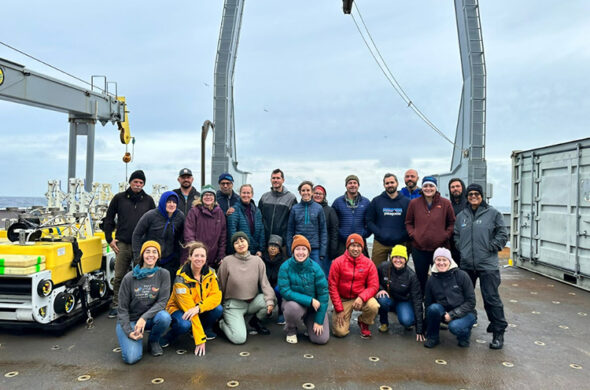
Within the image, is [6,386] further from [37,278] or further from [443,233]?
[443,233]

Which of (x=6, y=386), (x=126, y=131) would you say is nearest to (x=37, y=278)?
(x=6, y=386)

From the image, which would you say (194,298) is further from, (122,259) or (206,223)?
(122,259)

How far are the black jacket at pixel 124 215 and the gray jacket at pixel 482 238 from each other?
3623 millimetres

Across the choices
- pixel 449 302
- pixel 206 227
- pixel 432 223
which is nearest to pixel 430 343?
pixel 449 302

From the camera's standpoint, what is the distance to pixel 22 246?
419 cm

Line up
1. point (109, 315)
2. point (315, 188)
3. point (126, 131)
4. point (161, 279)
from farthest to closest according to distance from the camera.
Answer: point (126, 131)
point (315, 188)
point (109, 315)
point (161, 279)

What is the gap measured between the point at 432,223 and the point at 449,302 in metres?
0.87

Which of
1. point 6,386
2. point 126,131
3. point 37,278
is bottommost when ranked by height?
point 6,386

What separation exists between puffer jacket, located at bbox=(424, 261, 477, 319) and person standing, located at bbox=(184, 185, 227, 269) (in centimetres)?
231

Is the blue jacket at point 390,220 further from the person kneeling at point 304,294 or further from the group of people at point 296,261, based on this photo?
the person kneeling at point 304,294

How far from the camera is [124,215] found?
4855 mm

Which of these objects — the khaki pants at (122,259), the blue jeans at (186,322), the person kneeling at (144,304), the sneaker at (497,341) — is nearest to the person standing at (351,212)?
the sneaker at (497,341)

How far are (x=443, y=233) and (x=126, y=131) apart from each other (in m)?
11.3

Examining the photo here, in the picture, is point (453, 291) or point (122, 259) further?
point (122, 259)
